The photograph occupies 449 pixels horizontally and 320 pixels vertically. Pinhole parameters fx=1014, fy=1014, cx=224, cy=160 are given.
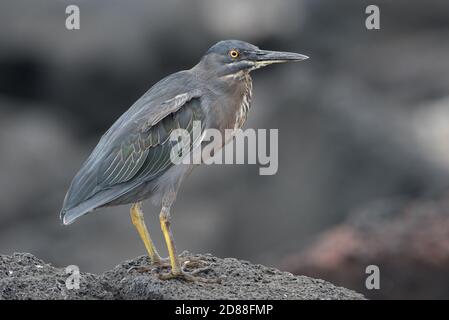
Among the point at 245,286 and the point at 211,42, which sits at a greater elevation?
the point at 211,42

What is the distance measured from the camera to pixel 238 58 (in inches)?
370

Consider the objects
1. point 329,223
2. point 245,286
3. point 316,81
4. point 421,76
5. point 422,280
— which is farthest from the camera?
point 421,76

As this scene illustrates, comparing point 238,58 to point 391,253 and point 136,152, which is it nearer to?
point 136,152

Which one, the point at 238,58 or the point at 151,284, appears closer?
the point at 151,284

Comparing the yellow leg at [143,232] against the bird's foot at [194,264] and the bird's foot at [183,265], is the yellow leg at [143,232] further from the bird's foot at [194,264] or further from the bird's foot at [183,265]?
the bird's foot at [194,264]

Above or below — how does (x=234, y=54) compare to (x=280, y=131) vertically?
below

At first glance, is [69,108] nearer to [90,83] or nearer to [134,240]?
[90,83]

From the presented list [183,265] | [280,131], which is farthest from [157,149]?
[280,131]

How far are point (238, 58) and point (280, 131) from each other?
7.25 meters

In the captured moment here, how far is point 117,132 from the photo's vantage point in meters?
9.12

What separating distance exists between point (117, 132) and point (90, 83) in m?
10.3

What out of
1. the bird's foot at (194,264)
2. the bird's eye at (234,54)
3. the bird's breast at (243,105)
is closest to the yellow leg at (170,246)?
the bird's foot at (194,264)

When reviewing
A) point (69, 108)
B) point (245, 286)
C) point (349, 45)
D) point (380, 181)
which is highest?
point (349, 45)

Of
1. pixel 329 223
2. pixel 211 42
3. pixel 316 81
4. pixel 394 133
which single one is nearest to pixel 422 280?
pixel 329 223
